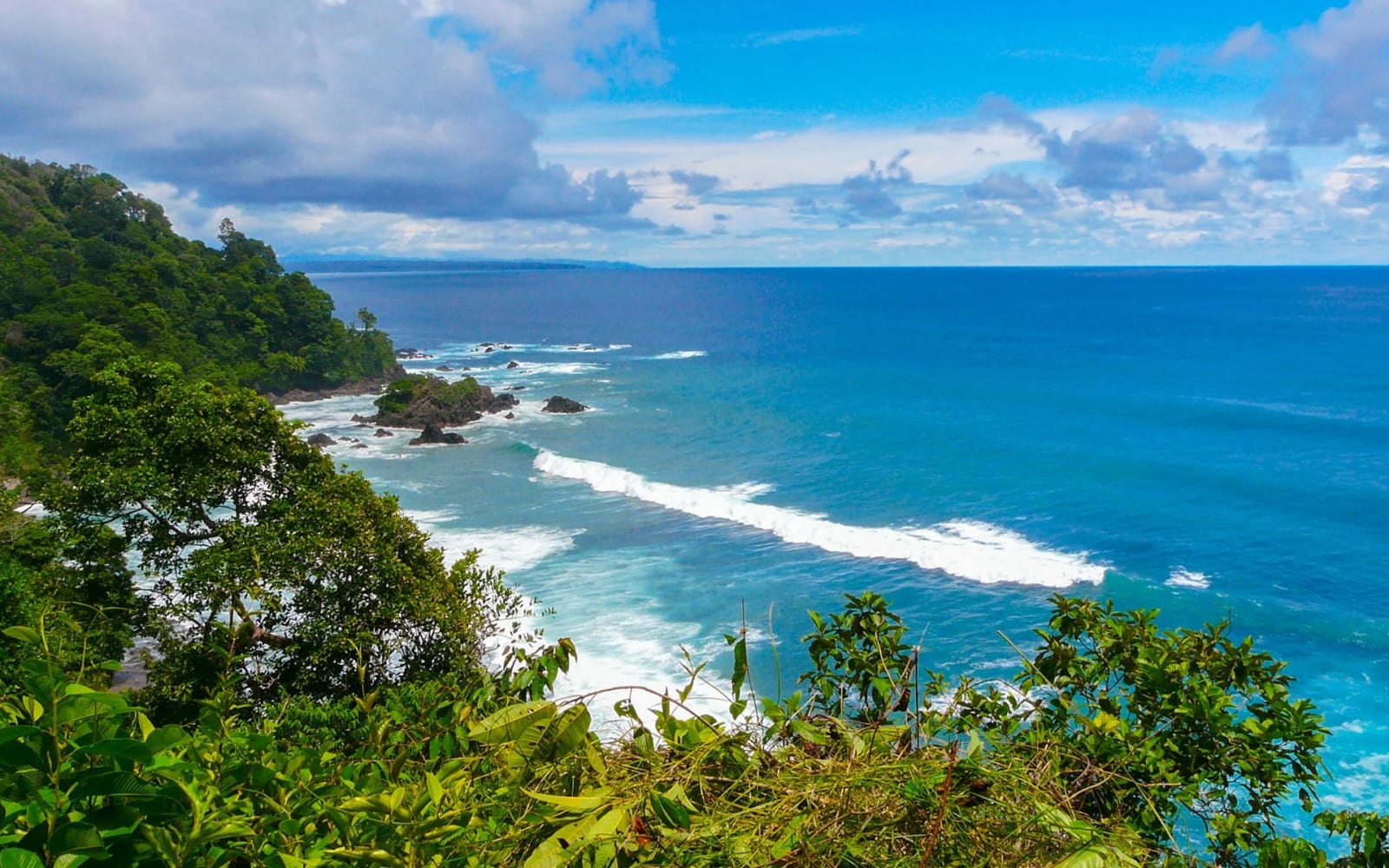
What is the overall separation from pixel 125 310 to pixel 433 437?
698 inches

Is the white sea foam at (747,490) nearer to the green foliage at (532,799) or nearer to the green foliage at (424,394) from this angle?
the green foliage at (424,394)

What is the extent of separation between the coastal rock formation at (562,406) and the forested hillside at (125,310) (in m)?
17.3

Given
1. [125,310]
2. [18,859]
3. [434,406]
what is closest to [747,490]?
[434,406]

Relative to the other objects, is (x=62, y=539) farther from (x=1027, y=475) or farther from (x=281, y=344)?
(x=281, y=344)

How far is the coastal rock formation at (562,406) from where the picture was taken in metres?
53.1

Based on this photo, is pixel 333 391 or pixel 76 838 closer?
pixel 76 838

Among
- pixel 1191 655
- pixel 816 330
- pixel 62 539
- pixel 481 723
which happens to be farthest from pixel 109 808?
pixel 816 330

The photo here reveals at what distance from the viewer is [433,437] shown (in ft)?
147

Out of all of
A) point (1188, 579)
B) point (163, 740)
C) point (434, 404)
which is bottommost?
point (1188, 579)

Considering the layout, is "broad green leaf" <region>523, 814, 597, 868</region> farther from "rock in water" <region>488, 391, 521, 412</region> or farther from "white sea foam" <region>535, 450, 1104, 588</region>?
"rock in water" <region>488, 391, 521, 412</region>

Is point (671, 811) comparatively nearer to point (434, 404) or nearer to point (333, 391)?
point (434, 404)

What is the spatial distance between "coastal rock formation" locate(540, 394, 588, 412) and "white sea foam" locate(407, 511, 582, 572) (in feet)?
70.6

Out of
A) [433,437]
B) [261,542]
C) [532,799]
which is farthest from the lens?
[433,437]

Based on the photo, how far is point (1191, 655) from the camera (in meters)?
4.80
